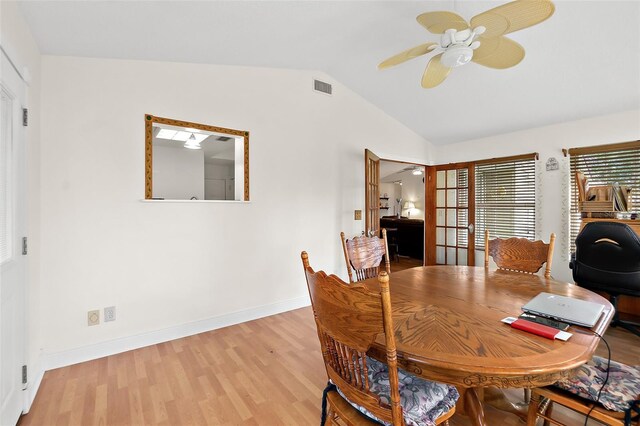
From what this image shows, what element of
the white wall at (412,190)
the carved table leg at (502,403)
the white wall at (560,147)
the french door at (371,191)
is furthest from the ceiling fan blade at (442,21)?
the white wall at (412,190)

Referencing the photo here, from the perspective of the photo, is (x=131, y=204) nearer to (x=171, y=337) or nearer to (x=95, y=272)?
(x=95, y=272)

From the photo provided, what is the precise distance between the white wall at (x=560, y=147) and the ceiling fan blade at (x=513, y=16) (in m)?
2.93

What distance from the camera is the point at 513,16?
150cm

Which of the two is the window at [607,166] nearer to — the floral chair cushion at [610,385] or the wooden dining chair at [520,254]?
the wooden dining chair at [520,254]

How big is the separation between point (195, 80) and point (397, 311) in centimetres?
282

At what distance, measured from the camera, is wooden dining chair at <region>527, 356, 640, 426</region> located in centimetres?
112

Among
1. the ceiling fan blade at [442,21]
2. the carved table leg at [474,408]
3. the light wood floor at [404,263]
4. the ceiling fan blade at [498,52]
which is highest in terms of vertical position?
the ceiling fan blade at [442,21]

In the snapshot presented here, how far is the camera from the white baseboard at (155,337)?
2.30 m

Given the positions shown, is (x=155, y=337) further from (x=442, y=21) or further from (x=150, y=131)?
(x=442, y=21)

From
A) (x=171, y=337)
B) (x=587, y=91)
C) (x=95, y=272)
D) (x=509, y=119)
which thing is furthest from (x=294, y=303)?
(x=587, y=91)

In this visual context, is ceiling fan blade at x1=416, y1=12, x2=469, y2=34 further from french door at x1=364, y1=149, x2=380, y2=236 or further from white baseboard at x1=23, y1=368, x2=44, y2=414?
white baseboard at x1=23, y1=368, x2=44, y2=414

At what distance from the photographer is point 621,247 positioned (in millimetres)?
2547

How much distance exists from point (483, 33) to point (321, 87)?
2322mm

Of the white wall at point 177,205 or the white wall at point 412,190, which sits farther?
the white wall at point 412,190
